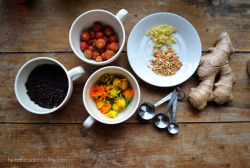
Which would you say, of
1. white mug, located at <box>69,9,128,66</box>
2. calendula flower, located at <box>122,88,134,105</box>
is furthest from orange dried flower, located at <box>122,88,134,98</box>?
white mug, located at <box>69,9,128,66</box>

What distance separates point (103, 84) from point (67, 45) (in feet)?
0.84

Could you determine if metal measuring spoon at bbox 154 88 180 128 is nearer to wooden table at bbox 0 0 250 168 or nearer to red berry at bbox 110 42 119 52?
wooden table at bbox 0 0 250 168

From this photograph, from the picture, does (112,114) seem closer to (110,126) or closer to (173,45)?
(110,126)

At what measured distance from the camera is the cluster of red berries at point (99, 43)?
2.60 feet

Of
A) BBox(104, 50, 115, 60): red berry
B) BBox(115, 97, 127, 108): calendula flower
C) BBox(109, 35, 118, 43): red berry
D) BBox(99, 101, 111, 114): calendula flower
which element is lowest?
BBox(99, 101, 111, 114): calendula flower

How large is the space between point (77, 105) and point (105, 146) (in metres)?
0.23

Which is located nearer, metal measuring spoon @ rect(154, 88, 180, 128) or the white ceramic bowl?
the white ceramic bowl

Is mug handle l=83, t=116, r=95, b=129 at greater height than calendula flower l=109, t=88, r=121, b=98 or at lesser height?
lesser

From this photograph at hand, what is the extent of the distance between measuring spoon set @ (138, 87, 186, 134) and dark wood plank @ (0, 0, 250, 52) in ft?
0.95

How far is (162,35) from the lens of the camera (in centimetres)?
87

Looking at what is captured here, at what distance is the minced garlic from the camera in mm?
869

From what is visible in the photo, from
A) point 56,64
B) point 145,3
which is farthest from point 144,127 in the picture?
point 145,3

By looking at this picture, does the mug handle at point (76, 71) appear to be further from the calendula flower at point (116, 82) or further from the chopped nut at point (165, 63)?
the chopped nut at point (165, 63)

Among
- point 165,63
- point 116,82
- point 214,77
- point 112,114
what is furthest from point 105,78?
point 214,77
